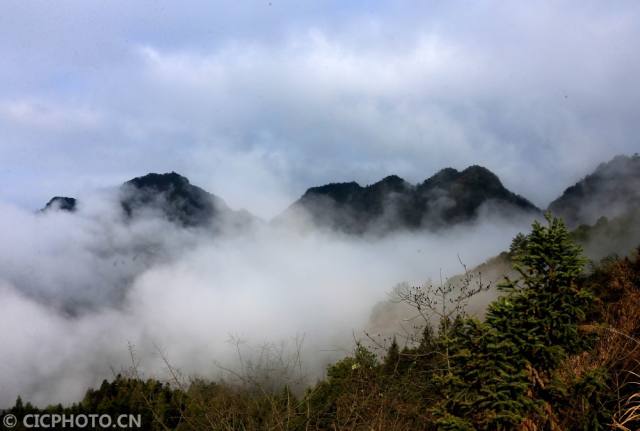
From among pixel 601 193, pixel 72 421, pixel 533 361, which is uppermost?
pixel 601 193

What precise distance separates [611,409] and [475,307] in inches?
3610

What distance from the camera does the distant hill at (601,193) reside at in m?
131

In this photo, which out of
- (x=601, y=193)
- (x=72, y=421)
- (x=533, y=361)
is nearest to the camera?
(x=533, y=361)

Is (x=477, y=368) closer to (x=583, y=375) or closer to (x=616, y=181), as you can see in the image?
(x=583, y=375)

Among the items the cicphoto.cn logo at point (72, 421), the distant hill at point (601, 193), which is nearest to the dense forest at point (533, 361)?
the cicphoto.cn logo at point (72, 421)

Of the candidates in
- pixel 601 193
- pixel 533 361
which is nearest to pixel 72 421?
pixel 533 361

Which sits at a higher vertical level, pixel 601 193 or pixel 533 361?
pixel 601 193

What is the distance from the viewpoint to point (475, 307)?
9625cm

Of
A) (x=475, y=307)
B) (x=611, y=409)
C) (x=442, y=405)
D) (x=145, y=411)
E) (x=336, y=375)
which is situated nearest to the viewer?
(x=611, y=409)

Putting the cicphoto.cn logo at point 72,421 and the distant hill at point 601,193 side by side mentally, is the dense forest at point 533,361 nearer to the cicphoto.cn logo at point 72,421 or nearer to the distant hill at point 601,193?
the cicphoto.cn logo at point 72,421

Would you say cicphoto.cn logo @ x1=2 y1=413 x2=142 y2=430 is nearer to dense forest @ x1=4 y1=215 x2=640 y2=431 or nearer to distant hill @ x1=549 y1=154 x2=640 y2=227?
dense forest @ x1=4 y1=215 x2=640 y2=431

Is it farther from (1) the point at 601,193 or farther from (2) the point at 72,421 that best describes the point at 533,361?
(1) the point at 601,193

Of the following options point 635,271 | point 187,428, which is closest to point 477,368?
point 635,271

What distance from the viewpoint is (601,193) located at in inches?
5655
